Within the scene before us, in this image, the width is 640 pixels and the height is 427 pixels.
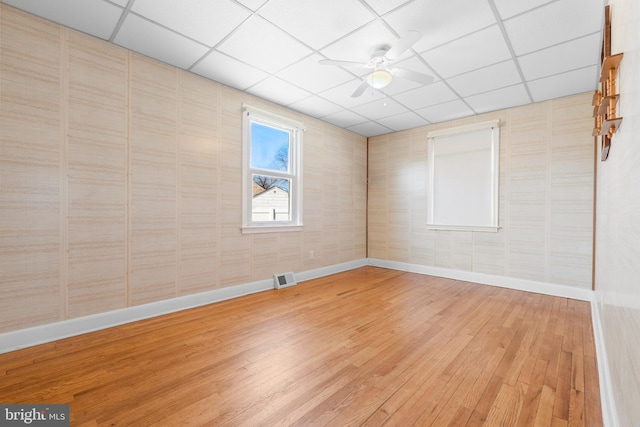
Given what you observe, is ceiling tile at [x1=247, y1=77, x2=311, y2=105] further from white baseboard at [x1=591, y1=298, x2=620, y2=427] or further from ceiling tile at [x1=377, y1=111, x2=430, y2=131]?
white baseboard at [x1=591, y1=298, x2=620, y2=427]

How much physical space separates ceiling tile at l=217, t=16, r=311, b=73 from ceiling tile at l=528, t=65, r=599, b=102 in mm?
3059

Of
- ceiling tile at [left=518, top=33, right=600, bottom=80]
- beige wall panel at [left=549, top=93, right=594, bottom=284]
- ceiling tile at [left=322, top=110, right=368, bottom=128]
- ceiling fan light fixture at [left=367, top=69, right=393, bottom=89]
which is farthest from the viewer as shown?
ceiling tile at [left=322, top=110, right=368, bottom=128]

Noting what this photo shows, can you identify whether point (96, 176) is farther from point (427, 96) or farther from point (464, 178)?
point (464, 178)

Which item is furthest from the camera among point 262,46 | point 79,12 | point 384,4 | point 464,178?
point 464,178

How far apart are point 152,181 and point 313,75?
2269 millimetres

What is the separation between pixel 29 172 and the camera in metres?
2.35

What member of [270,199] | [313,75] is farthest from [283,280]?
[313,75]

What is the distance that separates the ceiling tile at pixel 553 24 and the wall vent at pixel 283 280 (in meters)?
3.96

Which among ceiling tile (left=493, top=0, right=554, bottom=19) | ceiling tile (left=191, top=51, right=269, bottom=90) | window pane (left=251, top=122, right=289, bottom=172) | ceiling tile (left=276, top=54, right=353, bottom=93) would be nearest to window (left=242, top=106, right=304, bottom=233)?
window pane (left=251, top=122, right=289, bottom=172)

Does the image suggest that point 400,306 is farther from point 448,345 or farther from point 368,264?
point 368,264

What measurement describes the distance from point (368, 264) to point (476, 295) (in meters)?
2.47

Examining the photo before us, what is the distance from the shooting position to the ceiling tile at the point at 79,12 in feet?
7.33

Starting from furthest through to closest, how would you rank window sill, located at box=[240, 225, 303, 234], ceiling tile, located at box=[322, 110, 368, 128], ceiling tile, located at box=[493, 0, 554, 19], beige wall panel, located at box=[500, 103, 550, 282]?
ceiling tile, located at box=[322, 110, 368, 128]
beige wall panel, located at box=[500, 103, 550, 282]
window sill, located at box=[240, 225, 303, 234]
ceiling tile, located at box=[493, 0, 554, 19]

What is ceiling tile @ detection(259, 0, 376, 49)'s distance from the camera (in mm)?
2230
